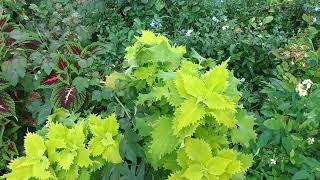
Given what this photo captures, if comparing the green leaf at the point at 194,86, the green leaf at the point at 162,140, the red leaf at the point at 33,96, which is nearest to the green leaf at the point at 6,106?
the red leaf at the point at 33,96

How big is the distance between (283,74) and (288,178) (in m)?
0.58

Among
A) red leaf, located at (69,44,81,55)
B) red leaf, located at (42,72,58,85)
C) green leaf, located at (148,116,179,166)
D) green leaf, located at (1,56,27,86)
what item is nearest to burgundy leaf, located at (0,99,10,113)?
green leaf, located at (1,56,27,86)

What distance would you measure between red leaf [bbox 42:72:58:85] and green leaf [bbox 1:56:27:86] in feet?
0.39

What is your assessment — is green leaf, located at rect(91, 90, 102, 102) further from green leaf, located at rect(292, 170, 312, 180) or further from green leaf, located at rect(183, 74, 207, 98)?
green leaf, located at rect(292, 170, 312, 180)

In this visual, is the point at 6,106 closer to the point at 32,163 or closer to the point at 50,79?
the point at 50,79

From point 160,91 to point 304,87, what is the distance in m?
0.94

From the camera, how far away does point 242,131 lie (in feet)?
5.62

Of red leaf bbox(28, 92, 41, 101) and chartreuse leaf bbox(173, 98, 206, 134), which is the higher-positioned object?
chartreuse leaf bbox(173, 98, 206, 134)

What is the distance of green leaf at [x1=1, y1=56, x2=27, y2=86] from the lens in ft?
7.98

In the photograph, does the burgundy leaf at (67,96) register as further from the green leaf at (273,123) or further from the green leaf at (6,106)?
the green leaf at (273,123)

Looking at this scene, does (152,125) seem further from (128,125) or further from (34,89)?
(34,89)

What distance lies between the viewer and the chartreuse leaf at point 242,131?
1.70 metres

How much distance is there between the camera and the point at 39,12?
3.24 meters

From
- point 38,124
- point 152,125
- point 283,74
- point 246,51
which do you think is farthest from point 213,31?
point 152,125
